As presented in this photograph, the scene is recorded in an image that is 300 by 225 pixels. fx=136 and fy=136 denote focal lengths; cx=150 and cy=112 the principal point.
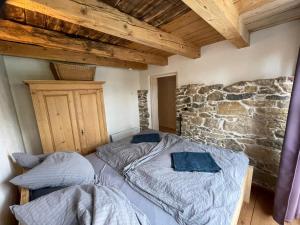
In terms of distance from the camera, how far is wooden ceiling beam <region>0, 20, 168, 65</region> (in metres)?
Answer: 1.38

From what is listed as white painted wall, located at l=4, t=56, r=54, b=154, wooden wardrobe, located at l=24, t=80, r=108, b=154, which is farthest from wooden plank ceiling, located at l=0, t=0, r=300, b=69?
wooden wardrobe, located at l=24, t=80, r=108, b=154

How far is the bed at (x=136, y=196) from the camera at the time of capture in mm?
1061

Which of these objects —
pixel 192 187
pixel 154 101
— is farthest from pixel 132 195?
pixel 154 101

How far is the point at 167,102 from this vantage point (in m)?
5.10

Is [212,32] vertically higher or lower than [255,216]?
higher

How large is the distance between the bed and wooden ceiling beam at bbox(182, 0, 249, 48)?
162 centimetres

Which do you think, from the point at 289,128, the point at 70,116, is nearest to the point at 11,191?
the point at 70,116

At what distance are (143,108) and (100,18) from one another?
2.79 m

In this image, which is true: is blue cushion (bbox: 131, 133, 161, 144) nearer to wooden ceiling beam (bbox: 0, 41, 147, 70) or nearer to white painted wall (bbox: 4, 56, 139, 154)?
white painted wall (bbox: 4, 56, 139, 154)

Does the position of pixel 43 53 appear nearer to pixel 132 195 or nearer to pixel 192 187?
pixel 132 195

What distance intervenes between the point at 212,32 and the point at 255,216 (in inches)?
97.6

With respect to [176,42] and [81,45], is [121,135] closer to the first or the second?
[81,45]

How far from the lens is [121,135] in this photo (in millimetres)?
3506

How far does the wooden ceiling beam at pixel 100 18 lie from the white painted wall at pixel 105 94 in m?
1.57
